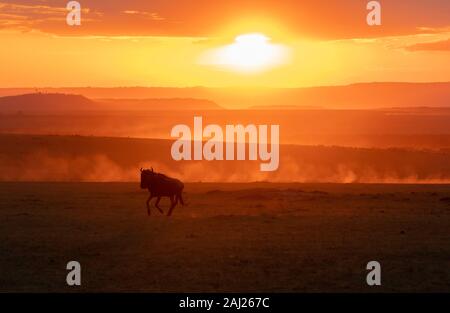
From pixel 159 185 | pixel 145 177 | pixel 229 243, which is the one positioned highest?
pixel 145 177

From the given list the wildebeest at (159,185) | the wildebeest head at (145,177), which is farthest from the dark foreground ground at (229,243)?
the wildebeest head at (145,177)

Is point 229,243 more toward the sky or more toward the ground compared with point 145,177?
more toward the ground

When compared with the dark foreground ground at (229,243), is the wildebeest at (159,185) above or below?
above

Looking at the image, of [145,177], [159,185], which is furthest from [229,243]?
[159,185]

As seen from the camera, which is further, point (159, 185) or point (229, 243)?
point (159, 185)

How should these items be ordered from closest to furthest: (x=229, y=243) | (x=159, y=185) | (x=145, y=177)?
(x=229, y=243) → (x=145, y=177) → (x=159, y=185)

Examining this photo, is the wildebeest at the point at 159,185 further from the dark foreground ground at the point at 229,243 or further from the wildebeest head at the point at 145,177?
the dark foreground ground at the point at 229,243

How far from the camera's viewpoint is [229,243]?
69.7 feet

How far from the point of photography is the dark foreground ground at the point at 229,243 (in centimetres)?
1706

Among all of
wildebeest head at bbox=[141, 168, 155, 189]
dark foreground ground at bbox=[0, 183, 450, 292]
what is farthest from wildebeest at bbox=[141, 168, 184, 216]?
dark foreground ground at bbox=[0, 183, 450, 292]

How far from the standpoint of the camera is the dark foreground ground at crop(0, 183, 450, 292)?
17.1 metres

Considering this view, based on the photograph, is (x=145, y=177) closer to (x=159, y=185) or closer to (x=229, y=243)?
(x=159, y=185)

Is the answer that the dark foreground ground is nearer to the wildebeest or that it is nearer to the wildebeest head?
the wildebeest
